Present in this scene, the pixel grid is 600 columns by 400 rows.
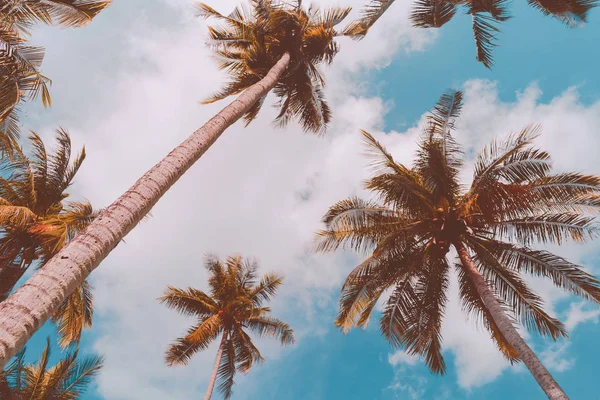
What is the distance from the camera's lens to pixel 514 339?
8242mm

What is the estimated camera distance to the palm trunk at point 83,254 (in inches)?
112

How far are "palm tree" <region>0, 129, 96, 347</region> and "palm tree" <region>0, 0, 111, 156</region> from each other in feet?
12.0

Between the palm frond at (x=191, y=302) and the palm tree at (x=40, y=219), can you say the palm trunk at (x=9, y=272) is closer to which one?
the palm tree at (x=40, y=219)

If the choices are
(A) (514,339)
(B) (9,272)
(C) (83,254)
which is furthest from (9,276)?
(A) (514,339)

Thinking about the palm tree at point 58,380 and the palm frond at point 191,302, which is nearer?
the palm tree at point 58,380

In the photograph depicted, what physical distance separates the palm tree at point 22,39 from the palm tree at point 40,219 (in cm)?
366

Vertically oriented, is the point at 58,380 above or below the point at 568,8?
below

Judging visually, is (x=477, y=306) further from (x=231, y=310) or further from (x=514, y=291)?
(x=231, y=310)

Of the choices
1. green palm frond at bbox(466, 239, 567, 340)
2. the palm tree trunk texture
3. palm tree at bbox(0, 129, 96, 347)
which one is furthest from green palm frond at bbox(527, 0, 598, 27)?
the palm tree trunk texture

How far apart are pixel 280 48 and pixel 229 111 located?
5742mm

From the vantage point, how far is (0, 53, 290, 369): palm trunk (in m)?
2.84

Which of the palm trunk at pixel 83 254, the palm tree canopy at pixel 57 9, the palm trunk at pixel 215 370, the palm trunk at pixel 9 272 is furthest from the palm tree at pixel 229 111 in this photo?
the palm trunk at pixel 215 370

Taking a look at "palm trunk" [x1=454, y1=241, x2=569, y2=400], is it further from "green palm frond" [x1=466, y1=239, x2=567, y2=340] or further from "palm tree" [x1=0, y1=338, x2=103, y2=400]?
"palm tree" [x1=0, y1=338, x2=103, y2=400]

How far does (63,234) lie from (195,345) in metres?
8.98
